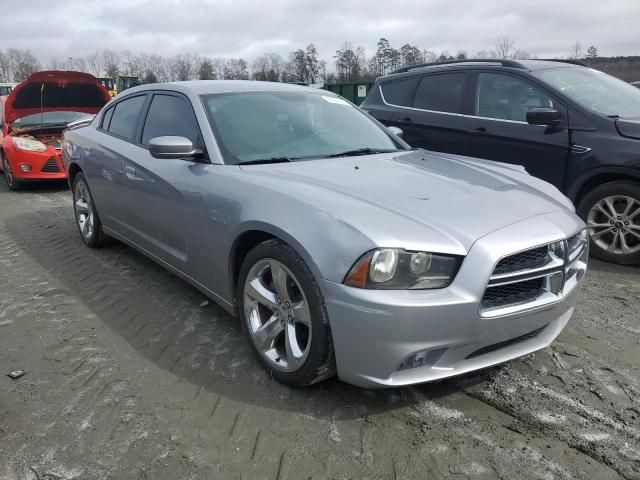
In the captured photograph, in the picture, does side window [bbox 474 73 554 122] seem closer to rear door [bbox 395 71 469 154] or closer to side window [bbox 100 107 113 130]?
rear door [bbox 395 71 469 154]

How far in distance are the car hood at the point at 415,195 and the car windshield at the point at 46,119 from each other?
763 centimetres

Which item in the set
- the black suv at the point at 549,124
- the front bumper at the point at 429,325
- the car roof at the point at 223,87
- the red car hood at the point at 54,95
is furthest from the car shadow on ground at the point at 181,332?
the red car hood at the point at 54,95

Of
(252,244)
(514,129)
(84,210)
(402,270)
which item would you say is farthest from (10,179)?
(402,270)

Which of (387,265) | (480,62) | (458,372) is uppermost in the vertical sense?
(480,62)

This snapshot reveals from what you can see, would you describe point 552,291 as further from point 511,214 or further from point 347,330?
point 347,330

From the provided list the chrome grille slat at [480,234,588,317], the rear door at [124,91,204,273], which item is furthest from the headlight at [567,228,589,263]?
the rear door at [124,91,204,273]

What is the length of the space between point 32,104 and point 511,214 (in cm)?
960

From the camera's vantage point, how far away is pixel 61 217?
Result: 6.66 m

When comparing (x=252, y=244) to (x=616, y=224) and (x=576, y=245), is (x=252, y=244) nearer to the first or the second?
(x=576, y=245)

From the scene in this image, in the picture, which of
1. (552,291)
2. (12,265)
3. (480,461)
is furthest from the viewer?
(12,265)

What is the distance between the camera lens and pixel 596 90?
5.13 metres

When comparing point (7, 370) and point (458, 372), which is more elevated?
point (458, 372)

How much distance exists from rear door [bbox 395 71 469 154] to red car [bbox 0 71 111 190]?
17.1ft

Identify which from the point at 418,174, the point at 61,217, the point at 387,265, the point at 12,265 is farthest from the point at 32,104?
the point at 387,265
